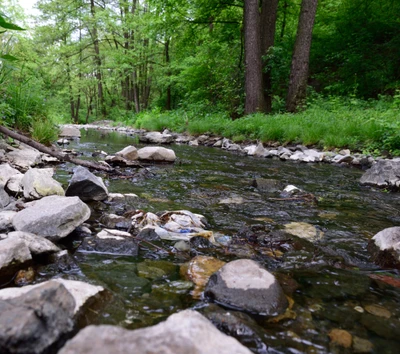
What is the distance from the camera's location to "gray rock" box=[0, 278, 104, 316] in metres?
1.26

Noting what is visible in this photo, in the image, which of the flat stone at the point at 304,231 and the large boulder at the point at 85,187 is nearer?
the flat stone at the point at 304,231

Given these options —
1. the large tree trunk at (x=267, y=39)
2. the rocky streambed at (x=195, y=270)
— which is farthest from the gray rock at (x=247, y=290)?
the large tree trunk at (x=267, y=39)

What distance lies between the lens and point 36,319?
1.07 meters

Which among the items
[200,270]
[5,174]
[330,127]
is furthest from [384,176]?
[5,174]

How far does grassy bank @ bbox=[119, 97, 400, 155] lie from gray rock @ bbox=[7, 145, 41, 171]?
589 cm

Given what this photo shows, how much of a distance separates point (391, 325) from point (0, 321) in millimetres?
1616

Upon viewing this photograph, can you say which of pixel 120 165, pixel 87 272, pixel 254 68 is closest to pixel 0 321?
pixel 87 272

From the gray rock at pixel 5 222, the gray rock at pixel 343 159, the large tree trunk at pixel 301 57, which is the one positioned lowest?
the gray rock at pixel 343 159

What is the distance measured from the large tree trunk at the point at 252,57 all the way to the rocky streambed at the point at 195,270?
7574 mm

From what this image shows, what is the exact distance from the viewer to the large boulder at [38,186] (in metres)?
2.98

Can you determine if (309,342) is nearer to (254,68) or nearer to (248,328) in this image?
(248,328)

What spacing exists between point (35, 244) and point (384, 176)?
4.66 m

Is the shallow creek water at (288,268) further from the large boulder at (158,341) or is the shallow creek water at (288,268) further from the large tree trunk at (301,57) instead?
the large tree trunk at (301,57)

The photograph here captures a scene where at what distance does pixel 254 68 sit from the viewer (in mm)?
10688
